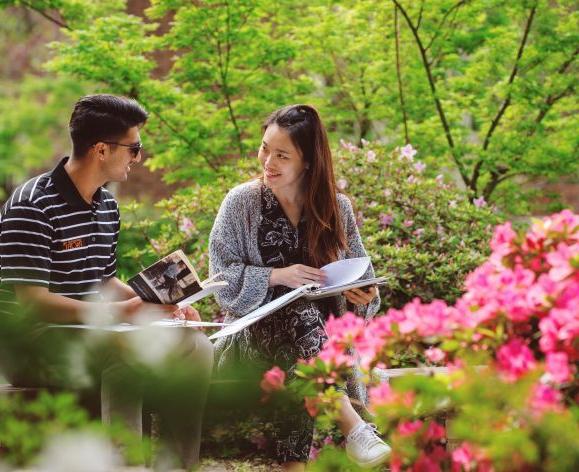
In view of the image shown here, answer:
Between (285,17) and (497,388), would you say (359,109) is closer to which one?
(285,17)

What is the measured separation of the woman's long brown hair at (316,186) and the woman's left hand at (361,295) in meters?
0.16

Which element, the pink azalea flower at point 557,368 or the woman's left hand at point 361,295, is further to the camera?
the woman's left hand at point 361,295

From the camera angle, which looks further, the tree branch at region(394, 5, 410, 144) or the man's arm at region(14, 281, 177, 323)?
the tree branch at region(394, 5, 410, 144)

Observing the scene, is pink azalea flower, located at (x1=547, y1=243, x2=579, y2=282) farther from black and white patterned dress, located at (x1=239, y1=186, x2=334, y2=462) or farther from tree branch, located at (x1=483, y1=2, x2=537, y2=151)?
tree branch, located at (x1=483, y1=2, x2=537, y2=151)

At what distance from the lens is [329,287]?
3082 mm

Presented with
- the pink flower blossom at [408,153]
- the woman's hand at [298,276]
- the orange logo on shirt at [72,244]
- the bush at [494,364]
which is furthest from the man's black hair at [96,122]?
the pink flower blossom at [408,153]

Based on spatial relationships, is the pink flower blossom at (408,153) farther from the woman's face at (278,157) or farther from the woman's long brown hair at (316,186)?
the woman's face at (278,157)

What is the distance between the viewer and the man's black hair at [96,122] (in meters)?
2.98

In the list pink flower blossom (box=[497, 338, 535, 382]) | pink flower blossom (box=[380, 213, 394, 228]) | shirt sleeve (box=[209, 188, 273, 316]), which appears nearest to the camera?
pink flower blossom (box=[497, 338, 535, 382])

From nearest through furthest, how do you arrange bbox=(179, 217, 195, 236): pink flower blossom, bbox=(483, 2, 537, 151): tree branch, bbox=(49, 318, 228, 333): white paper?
bbox=(49, 318, 228, 333): white paper, bbox=(179, 217, 195, 236): pink flower blossom, bbox=(483, 2, 537, 151): tree branch

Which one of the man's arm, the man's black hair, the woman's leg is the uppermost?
the man's black hair

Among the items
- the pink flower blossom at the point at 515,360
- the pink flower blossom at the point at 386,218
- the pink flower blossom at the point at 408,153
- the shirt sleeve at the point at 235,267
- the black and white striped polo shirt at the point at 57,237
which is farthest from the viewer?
the pink flower blossom at the point at 408,153

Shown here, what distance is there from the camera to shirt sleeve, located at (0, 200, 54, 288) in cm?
266

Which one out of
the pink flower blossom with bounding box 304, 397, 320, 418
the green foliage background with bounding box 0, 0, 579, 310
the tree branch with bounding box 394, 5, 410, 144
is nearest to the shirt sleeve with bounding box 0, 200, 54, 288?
the pink flower blossom with bounding box 304, 397, 320, 418
